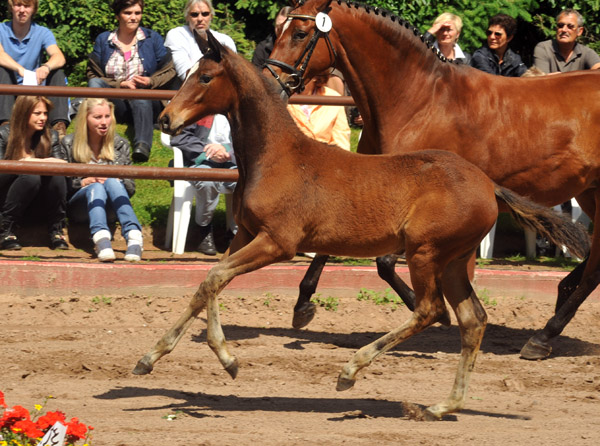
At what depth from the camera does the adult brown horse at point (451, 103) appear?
6.70m

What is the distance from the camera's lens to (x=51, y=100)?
9.48m

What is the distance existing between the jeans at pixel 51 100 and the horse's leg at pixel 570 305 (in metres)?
4.72

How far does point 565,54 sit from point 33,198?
481cm

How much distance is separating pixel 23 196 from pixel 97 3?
155 inches

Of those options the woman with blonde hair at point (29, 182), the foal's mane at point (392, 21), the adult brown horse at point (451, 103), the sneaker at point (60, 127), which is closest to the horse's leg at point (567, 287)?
the adult brown horse at point (451, 103)

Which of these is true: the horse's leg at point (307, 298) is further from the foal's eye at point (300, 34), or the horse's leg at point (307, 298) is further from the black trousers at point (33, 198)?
the black trousers at point (33, 198)

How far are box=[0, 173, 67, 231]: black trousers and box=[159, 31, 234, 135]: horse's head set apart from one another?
11.0 ft

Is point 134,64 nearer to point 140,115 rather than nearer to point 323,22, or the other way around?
point 140,115

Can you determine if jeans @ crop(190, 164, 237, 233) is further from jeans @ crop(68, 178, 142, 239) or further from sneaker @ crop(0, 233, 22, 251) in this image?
sneaker @ crop(0, 233, 22, 251)

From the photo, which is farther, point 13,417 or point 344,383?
point 344,383

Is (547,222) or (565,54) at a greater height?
(565,54)

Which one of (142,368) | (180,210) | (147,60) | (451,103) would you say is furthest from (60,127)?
(142,368)

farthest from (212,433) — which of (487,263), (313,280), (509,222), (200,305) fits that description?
(509,222)

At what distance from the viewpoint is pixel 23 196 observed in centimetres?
865
